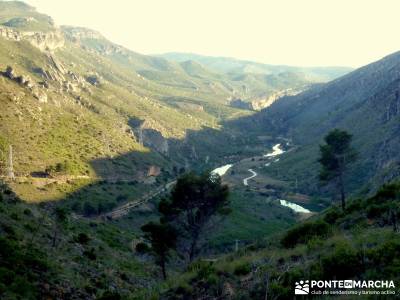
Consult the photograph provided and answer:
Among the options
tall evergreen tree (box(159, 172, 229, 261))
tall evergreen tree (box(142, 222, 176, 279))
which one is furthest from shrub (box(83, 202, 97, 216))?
tall evergreen tree (box(142, 222, 176, 279))

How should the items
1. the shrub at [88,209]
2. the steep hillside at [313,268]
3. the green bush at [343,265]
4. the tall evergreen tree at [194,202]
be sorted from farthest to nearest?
the shrub at [88,209]
the tall evergreen tree at [194,202]
the green bush at [343,265]
the steep hillside at [313,268]

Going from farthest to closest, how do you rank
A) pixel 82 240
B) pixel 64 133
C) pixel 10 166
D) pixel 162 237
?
pixel 64 133
pixel 10 166
pixel 162 237
pixel 82 240

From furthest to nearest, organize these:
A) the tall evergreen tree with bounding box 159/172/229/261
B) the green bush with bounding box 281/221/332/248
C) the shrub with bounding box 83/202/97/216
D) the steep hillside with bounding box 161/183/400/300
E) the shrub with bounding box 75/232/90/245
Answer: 1. the shrub with bounding box 83/202/97/216
2. the tall evergreen tree with bounding box 159/172/229/261
3. the shrub with bounding box 75/232/90/245
4. the green bush with bounding box 281/221/332/248
5. the steep hillside with bounding box 161/183/400/300

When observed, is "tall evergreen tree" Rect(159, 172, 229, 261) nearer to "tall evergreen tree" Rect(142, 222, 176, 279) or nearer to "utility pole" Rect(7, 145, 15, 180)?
"tall evergreen tree" Rect(142, 222, 176, 279)

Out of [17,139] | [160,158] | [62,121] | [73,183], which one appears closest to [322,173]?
[73,183]

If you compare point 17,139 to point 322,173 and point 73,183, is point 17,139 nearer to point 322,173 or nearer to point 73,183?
point 73,183

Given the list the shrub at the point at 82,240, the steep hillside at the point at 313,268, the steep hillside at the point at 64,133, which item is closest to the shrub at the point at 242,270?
the steep hillside at the point at 313,268

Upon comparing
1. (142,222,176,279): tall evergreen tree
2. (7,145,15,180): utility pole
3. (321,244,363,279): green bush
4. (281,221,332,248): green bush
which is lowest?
(142,222,176,279): tall evergreen tree

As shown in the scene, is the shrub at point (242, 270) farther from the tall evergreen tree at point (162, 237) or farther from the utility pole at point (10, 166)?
the utility pole at point (10, 166)

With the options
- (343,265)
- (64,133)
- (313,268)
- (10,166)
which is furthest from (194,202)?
(64,133)

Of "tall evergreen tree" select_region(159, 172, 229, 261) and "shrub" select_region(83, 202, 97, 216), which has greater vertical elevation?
"tall evergreen tree" select_region(159, 172, 229, 261)

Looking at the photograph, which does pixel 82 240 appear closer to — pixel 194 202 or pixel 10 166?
pixel 194 202

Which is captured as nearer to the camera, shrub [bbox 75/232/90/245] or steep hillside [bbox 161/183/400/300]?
steep hillside [bbox 161/183/400/300]

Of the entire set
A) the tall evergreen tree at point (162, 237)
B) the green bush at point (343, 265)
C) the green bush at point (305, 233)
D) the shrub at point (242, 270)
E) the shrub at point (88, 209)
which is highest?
the green bush at point (343, 265)
